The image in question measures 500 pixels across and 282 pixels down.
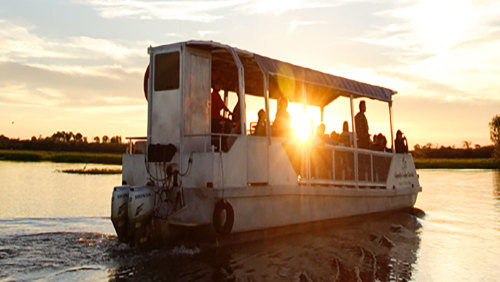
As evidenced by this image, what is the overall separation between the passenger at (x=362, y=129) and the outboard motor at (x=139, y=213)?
299 inches

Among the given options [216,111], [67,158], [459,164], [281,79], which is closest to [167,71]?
[216,111]

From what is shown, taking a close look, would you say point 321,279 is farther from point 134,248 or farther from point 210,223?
point 134,248

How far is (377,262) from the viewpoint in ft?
27.2

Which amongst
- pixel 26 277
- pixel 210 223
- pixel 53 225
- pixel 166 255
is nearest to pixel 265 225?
pixel 210 223

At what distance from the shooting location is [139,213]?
8227 mm

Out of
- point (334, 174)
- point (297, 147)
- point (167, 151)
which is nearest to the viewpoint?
point (167, 151)

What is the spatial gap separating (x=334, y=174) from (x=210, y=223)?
4.64m

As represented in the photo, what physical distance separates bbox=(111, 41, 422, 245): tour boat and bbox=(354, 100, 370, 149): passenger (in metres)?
2.27

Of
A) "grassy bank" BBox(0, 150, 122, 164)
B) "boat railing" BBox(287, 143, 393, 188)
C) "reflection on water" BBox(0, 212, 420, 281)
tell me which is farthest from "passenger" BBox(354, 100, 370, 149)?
"grassy bank" BBox(0, 150, 122, 164)

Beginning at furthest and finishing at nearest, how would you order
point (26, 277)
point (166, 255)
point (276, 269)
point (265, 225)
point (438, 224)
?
point (438, 224), point (265, 225), point (166, 255), point (276, 269), point (26, 277)

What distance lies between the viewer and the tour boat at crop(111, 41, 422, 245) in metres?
8.55

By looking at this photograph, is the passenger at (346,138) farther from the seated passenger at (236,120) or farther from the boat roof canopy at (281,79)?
the seated passenger at (236,120)

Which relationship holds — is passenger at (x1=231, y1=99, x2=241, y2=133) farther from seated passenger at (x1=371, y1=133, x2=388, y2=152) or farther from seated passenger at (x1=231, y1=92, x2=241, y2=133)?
seated passenger at (x1=371, y1=133, x2=388, y2=152)

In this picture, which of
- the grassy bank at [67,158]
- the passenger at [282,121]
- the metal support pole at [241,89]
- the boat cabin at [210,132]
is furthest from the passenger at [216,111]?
the grassy bank at [67,158]
